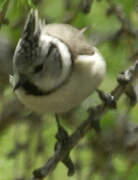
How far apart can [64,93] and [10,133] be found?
3.63 ft

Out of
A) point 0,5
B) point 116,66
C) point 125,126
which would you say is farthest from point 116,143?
point 0,5

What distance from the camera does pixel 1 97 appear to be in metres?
3.41

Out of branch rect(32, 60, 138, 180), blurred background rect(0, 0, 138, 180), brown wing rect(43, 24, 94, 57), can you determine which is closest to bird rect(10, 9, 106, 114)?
brown wing rect(43, 24, 94, 57)

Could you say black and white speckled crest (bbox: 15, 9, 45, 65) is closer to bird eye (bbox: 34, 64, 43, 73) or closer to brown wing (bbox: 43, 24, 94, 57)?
bird eye (bbox: 34, 64, 43, 73)

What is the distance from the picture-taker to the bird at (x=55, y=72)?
230cm

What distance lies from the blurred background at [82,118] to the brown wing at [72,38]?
0.24 meters

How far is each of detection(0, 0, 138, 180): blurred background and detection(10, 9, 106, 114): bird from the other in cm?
35

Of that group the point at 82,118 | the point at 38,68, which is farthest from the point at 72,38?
the point at 82,118

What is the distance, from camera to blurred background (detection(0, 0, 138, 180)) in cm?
307

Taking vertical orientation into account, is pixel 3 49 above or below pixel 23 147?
above

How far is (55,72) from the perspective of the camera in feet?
8.01

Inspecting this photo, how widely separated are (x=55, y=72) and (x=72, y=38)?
0.31m

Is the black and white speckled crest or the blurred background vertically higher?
the black and white speckled crest

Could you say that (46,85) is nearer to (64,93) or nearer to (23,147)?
(64,93)
